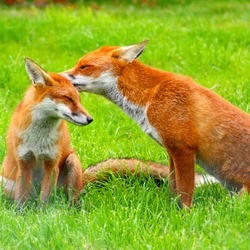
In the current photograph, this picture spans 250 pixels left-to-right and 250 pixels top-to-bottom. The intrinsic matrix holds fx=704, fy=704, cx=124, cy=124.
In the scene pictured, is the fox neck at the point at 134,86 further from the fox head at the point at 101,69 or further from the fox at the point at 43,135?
the fox at the point at 43,135

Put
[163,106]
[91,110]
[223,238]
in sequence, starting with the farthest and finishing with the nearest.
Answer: [91,110], [163,106], [223,238]

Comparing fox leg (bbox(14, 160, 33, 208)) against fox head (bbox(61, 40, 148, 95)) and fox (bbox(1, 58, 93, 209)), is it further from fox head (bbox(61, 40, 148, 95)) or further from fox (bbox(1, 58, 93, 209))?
fox head (bbox(61, 40, 148, 95))

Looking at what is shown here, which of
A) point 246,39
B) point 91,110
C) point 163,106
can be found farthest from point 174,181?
point 246,39

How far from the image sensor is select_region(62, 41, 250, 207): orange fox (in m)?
5.86

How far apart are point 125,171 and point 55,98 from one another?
3.52 ft

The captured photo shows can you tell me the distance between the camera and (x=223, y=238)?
16.0 ft

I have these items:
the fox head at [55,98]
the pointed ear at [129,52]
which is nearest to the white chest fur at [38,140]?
the fox head at [55,98]

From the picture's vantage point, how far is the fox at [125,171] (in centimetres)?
650

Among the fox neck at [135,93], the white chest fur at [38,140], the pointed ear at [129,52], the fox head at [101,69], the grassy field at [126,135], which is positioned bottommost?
the grassy field at [126,135]

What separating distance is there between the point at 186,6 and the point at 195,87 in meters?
12.2

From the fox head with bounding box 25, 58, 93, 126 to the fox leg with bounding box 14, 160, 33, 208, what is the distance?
18.9 inches

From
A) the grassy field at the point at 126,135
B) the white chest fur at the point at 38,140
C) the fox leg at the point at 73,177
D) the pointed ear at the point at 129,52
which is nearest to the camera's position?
the grassy field at the point at 126,135

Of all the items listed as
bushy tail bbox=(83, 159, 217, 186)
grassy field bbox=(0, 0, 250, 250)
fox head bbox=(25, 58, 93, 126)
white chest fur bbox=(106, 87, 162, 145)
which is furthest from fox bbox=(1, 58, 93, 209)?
white chest fur bbox=(106, 87, 162, 145)

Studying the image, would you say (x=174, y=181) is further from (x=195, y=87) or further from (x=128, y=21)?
(x=128, y=21)
